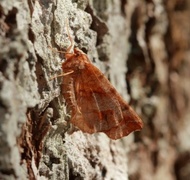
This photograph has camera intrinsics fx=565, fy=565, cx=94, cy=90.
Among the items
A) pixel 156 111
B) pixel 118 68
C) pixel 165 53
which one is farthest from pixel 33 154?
pixel 165 53

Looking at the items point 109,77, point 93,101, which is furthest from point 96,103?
point 109,77

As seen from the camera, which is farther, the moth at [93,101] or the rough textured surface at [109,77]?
the moth at [93,101]

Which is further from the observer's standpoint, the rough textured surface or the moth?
the moth

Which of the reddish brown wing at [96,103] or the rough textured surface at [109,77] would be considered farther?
the reddish brown wing at [96,103]

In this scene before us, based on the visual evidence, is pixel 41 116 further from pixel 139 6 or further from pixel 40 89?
pixel 139 6

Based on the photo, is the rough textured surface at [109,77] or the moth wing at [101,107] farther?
the moth wing at [101,107]

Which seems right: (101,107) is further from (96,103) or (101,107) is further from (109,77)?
(109,77)
